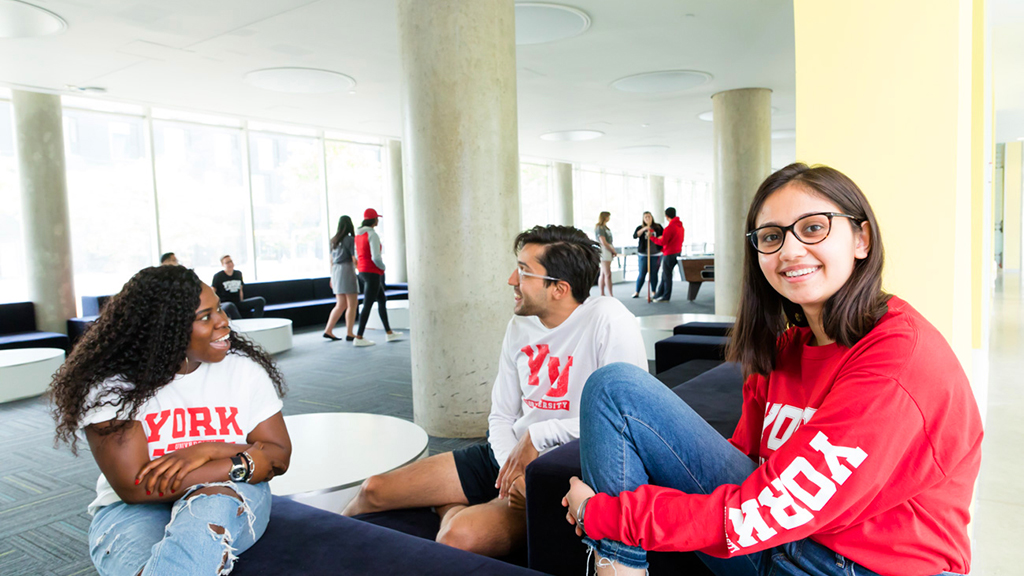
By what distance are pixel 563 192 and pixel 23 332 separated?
11.0 meters

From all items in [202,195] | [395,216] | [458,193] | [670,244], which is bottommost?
[670,244]

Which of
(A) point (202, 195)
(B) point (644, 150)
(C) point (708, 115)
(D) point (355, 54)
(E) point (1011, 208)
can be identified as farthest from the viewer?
(E) point (1011, 208)

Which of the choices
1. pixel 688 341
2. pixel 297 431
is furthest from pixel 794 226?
pixel 688 341

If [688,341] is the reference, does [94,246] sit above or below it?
above

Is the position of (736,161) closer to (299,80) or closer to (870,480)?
(299,80)

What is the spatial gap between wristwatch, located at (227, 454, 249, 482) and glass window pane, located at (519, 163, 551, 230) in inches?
555

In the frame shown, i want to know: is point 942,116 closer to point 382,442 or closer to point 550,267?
point 550,267

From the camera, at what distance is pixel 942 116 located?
1521 millimetres

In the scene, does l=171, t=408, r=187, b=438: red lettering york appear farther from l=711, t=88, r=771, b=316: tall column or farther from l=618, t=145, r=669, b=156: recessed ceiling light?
l=618, t=145, r=669, b=156: recessed ceiling light

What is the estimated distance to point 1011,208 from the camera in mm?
15305

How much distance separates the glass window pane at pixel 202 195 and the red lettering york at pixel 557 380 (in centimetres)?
823

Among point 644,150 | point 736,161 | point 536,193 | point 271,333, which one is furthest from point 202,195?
point 644,150

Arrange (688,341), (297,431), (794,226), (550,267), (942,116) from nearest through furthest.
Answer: (794,226)
(942,116)
(550,267)
(297,431)
(688,341)

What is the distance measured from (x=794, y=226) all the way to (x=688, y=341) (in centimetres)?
274
